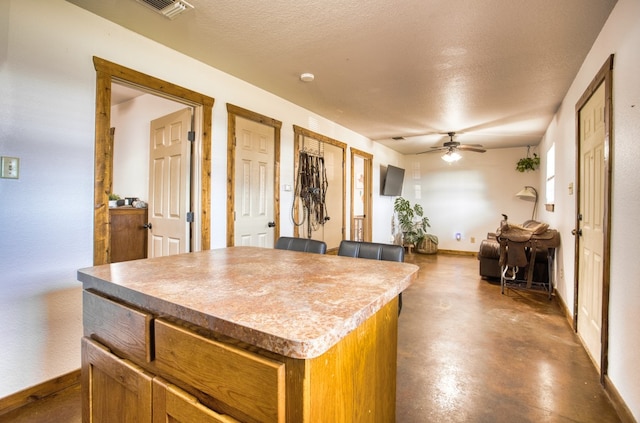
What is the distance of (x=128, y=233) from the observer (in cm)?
334

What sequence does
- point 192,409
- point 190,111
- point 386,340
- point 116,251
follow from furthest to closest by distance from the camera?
1. point 116,251
2. point 190,111
3. point 386,340
4. point 192,409

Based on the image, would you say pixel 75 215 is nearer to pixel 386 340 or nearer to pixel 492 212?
pixel 386 340

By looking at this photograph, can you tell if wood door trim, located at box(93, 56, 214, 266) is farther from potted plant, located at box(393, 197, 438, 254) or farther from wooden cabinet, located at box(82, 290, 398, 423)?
potted plant, located at box(393, 197, 438, 254)

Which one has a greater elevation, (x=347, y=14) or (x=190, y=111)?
(x=347, y=14)

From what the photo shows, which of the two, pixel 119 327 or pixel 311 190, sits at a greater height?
pixel 311 190

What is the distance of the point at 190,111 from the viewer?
2783 mm

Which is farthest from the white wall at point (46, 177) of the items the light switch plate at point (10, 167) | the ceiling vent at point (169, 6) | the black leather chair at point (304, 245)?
the black leather chair at point (304, 245)

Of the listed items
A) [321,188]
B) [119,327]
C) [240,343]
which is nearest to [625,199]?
[240,343]

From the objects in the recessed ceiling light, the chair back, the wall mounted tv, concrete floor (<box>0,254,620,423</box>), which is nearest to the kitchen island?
the chair back

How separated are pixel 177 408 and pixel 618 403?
7.56ft

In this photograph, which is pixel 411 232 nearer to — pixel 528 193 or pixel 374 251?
pixel 528 193

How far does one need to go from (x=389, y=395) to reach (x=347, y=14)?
2184 millimetres

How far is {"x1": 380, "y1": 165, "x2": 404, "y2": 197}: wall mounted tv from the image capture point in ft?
20.6

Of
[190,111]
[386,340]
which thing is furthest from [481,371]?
[190,111]
